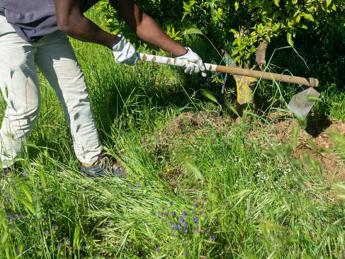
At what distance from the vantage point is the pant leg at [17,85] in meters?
2.80

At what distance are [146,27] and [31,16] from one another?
0.70m

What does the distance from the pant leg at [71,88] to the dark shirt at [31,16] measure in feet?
0.35

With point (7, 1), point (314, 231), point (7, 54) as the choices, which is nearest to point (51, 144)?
point (7, 54)

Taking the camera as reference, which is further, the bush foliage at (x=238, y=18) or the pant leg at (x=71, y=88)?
the bush foliage at (x=238, y=18)

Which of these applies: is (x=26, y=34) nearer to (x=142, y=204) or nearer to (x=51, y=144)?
(x=51, y=144)

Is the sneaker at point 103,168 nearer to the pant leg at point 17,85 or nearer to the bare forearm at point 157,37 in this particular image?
the pant leg at point 17,85

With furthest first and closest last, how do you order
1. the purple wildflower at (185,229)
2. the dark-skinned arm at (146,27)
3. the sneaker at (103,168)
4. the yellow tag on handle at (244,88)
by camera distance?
the yellow tag on handle at (244,88), the sneaker at (103,168), the dark-skinned arm at (146,27), the purple wildflower at (185,229)

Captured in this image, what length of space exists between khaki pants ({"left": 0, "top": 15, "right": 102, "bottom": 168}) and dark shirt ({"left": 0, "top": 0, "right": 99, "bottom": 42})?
72mm

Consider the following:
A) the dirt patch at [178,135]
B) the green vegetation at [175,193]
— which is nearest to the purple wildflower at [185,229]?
the green vegetation at [175,193]

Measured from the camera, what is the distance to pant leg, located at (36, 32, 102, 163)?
2.95 metres

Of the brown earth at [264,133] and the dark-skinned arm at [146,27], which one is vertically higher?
the dark-skinned arm at [146,27]

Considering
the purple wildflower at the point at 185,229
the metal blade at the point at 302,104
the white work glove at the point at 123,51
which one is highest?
the white work glove at the point at 123,51

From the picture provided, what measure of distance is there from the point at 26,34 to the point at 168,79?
1734 mm

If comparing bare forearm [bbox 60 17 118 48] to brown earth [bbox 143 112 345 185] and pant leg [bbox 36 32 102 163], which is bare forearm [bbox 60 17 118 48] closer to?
pant leg [bbox 36 32 102 163]
